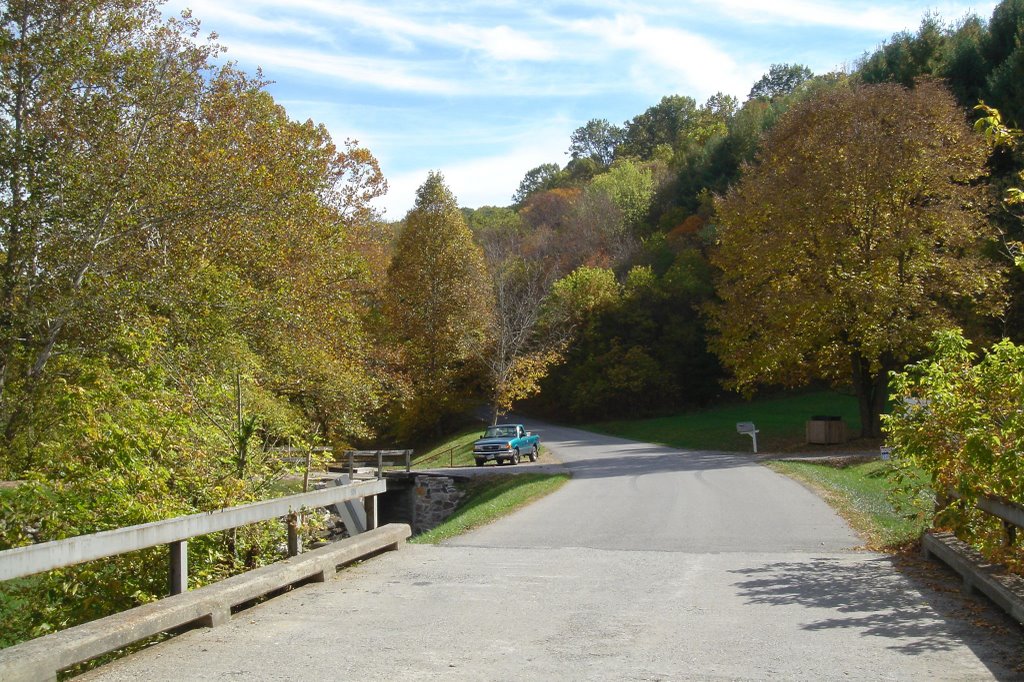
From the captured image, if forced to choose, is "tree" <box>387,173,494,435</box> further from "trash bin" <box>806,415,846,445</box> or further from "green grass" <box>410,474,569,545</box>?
"trash bin" <box>806,415,846,445</box>

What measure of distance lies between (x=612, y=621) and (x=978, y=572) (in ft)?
Answer: 10.8

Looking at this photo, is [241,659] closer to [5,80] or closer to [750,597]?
[750,597]

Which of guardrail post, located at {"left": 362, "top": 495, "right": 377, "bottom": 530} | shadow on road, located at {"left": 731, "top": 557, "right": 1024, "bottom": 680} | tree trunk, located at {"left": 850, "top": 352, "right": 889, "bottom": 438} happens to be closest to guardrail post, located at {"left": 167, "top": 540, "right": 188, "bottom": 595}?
guardrail post, located at {"left": 362, "top": 495, "right": 377, "bottom": 530}

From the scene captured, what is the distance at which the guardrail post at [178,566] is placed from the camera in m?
7.27

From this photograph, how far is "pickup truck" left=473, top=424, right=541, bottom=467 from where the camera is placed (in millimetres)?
37000

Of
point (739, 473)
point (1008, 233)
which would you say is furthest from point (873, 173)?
point (739, 473)

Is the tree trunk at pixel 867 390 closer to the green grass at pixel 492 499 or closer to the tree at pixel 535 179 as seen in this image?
the green grass at pixel 492 499

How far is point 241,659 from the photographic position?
6.21m

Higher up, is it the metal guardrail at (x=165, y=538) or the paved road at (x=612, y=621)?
the metal guardrail at (x=165, y=538)

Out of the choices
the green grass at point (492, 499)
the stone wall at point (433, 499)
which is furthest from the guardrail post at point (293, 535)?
the stone wall at point (433, 499)

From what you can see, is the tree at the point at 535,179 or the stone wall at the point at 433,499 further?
the tree at the point at 535,179

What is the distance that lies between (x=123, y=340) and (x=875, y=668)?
8821 mm

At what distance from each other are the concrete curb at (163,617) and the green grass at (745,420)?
→ 29.4m

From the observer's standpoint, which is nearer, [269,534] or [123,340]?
[269,534]
